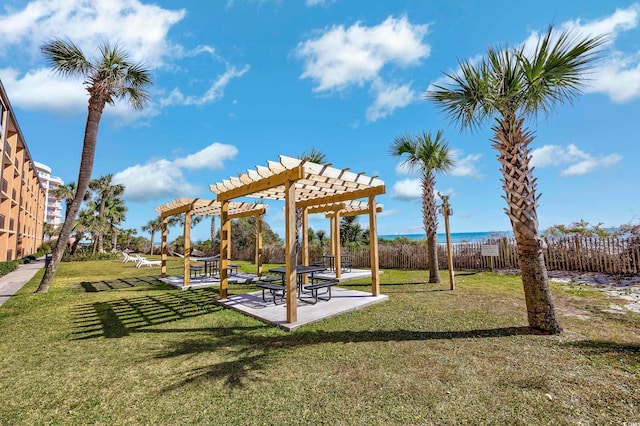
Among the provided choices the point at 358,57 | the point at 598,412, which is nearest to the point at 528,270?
the point at 598,412

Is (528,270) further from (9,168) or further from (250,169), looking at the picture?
(9,168)

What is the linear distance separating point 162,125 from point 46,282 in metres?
10.5

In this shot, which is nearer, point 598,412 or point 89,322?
point 598,412

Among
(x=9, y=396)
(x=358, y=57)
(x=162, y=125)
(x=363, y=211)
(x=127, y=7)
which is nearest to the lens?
(x=9, y=396)

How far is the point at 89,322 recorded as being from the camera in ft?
18.3

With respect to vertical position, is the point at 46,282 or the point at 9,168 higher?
the point at 9,168

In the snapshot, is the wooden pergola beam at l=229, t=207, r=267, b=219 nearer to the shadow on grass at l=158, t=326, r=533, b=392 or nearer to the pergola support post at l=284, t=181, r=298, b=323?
the pergola support post at l=284, t=181, r=298, b=323

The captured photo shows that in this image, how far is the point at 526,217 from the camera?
459 cm

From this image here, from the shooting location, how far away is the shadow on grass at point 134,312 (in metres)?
5.11

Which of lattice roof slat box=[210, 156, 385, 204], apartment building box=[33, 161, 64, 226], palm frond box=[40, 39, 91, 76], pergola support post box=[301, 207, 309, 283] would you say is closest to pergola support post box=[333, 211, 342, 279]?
pergola support post box=[301, 207, 309, 283]

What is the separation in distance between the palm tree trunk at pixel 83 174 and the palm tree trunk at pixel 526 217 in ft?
36.5

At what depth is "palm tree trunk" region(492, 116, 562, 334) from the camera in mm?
4465

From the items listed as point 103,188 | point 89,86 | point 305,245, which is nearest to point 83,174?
point 89,86

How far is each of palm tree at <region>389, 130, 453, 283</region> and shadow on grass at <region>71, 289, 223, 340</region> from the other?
735 cm
